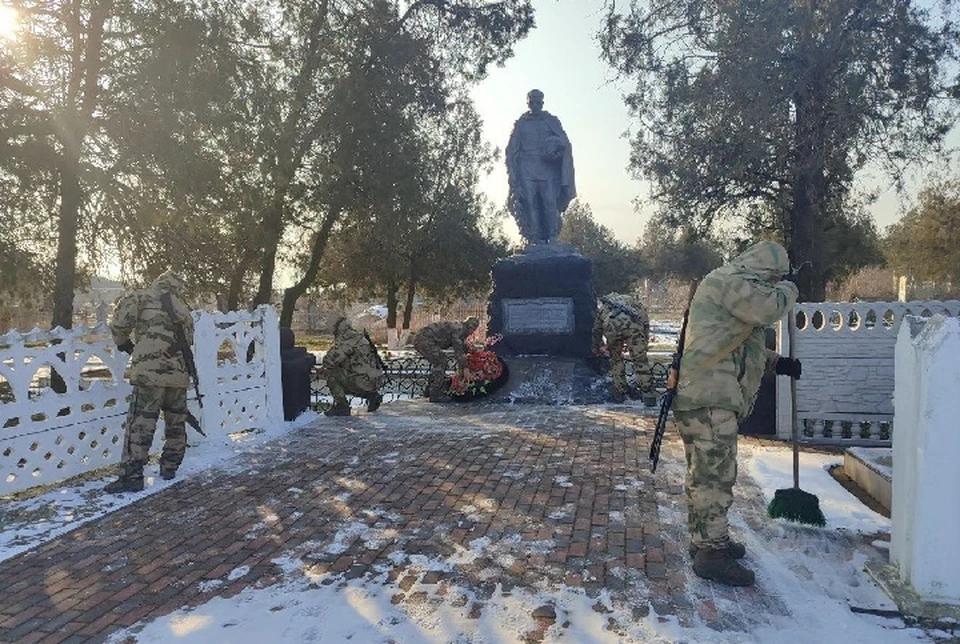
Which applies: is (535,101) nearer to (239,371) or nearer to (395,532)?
(239,371)

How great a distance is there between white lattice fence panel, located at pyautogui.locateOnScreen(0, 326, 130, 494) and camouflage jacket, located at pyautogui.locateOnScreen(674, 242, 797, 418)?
474 cm

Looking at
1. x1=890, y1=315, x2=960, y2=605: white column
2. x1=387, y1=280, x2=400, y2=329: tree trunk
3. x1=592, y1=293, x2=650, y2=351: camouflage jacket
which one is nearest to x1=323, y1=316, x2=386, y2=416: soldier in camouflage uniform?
x1=592, y1=293, x2=650, y2=351: camouflage jacket

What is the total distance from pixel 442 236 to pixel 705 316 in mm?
24343

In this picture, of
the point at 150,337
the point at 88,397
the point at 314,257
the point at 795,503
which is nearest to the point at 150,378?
the point at 150,337

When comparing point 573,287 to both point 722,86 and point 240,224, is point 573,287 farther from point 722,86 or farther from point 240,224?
point 240,224

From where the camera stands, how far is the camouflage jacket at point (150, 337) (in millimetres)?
5516

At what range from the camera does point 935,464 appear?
3.06 meters

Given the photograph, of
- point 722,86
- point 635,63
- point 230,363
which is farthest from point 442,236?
point 230,363

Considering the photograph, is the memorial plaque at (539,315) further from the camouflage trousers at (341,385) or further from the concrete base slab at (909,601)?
the concrete base slab at (909,601)

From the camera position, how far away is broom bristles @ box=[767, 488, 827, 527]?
4371mm

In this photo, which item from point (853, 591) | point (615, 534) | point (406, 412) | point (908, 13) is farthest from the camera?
point (908, 13)

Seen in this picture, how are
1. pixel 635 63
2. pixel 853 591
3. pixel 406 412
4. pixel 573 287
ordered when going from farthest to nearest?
1. pixel 635 63
2. pixel 573 287
3. pixel 406 412
4. pixel 853 591

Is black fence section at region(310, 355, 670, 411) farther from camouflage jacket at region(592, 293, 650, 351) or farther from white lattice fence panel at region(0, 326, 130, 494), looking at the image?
white lattice fence panel at region(0, 326, 130, 494)

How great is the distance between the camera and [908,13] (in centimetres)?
1148
